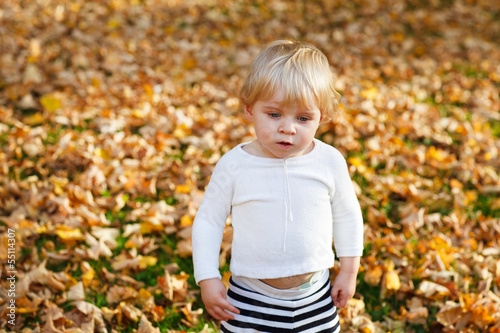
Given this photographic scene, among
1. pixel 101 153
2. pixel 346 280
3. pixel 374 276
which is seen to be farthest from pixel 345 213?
pixel 101 153

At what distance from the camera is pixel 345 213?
1.89 meters

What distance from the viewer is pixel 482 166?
3986mm

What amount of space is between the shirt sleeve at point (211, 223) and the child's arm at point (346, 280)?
469mm

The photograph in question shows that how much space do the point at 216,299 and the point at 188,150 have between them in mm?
2368

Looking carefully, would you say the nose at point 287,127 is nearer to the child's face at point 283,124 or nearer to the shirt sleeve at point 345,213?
the child's face at point 283,124

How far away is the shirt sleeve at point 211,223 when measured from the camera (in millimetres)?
1806

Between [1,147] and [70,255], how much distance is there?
1.49m

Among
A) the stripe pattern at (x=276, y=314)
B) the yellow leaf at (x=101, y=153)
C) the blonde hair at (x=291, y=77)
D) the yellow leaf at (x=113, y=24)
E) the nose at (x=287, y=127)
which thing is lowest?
the yellow leaf at (x=101, y=153)

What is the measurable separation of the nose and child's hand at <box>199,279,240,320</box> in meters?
0.60

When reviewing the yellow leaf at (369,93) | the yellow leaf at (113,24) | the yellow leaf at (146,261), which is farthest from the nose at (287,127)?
the yellow leaf at (113,24)

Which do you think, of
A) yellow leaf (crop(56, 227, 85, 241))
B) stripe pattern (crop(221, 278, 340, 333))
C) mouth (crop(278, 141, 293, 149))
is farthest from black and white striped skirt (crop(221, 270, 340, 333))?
yellow leaf (crop(56, 227, 85, 241))

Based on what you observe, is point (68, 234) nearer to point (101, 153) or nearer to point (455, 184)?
point (101, 153)

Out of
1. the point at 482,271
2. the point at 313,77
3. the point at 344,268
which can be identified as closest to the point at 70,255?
the point at 344,268

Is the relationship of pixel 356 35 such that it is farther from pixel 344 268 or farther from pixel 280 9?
pixel 344 268
